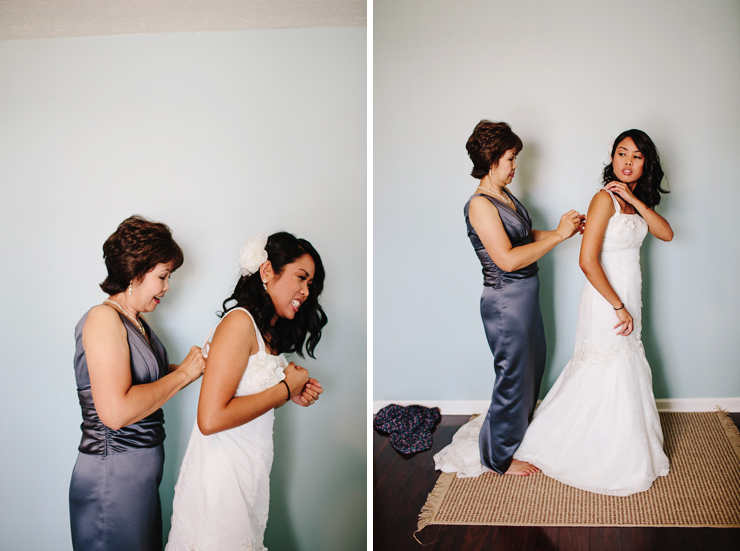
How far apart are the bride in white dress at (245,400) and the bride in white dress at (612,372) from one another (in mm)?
1112

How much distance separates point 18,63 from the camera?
2.06m

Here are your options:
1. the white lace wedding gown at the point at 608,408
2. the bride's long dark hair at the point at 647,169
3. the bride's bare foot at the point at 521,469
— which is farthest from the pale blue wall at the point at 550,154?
the bride's bare foot at the point at 521,469

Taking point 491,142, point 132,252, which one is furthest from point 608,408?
point 132,252

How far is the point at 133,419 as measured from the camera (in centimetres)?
145

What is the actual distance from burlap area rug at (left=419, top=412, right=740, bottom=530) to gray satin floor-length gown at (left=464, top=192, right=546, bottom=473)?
18 cm

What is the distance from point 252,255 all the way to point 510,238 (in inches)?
43.2

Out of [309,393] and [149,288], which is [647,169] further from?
[149,288]

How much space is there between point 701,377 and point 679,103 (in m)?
1.43

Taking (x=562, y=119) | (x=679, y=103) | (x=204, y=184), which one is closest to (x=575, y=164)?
(x=562, y=119)

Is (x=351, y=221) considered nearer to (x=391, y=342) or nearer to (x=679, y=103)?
(x=391, y=342)

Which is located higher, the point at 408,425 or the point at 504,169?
the point at 504,169

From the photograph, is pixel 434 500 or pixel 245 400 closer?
pixel 245 400

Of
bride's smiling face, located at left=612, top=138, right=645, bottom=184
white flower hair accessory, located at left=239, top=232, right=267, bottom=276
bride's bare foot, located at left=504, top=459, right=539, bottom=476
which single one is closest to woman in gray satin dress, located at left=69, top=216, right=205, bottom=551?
white flower hair accessory, located at left=239, top=232, right=267, bottom=276

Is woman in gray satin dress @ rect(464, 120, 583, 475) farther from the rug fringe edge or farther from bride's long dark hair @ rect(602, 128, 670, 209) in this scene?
bride's long dark hair @ rect(602, 128, 670, 209)
